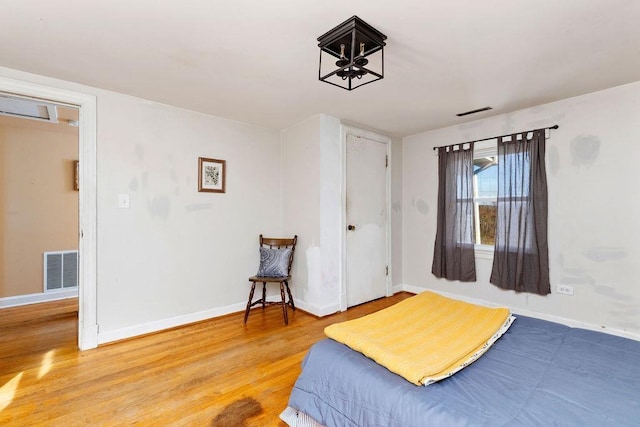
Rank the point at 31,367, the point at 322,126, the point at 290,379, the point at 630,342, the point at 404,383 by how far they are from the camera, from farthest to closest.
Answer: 1. the point at 322,126
2. the point at 31,367
3. the point at 290,379
4. the point at 630,342
5. the point at 404,383

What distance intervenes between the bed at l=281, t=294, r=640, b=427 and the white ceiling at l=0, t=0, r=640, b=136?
1.82 m

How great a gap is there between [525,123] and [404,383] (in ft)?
10.4

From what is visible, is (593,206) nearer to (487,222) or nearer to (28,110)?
(487,222)

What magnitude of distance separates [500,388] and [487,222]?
9.00 feet

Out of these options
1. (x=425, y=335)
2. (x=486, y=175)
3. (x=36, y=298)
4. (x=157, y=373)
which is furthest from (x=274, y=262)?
(x=36, y=298)

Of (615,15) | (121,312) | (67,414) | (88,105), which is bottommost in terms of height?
(67,414)

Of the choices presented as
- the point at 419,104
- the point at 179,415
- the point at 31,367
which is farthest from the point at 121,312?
the point at 419,104

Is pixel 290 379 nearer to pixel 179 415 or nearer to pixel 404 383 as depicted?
pixel 179 415

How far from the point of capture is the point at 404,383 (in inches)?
48.9

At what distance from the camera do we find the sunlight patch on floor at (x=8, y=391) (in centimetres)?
181

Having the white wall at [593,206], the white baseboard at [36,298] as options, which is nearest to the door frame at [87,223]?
the white baseboard at [36,298]

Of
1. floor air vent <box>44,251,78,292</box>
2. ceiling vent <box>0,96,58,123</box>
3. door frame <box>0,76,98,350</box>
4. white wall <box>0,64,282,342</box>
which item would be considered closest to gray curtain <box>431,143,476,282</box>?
white wall <box>0,64,282,342</box>

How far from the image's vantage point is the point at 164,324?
297cm

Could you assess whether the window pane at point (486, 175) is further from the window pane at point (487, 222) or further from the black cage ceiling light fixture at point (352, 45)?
the black cage ceiling light fixture at point (352, 45)
